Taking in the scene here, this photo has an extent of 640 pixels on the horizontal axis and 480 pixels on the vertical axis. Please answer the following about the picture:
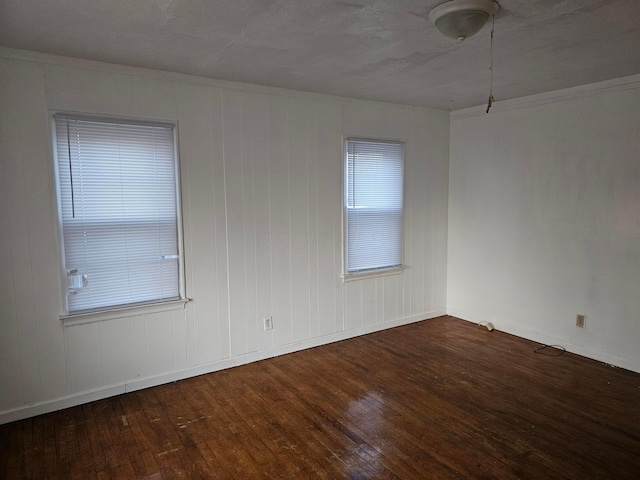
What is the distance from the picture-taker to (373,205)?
173 inches

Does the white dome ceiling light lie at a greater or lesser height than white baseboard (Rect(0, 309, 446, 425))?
greater

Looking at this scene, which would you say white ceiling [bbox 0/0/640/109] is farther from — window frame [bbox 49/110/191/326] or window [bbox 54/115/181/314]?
window [bbox 54/115/181/314]

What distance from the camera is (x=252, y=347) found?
3781 mm

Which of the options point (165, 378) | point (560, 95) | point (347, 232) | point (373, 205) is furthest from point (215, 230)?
point (560, 95)

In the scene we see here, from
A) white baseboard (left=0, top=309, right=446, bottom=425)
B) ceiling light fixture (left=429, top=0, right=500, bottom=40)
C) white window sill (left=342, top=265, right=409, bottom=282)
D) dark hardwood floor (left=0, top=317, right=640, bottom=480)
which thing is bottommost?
dark hardwood floor (left=0, top=317, right=640, bottom=480)

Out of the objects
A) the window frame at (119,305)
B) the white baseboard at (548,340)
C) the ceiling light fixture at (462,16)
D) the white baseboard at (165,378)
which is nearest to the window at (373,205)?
the white baseboard at (165,378)

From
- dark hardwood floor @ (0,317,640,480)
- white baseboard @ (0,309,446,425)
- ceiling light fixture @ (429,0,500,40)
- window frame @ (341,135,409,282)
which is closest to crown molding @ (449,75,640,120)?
window frame @ (341,135,409,282)

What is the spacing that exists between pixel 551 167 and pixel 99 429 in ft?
14.1

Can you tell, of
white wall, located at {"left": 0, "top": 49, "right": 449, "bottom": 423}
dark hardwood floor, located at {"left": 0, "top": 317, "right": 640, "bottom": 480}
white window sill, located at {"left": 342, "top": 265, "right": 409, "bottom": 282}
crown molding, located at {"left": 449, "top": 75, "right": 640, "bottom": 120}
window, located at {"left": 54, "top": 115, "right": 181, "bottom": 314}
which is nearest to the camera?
dark hardwood floor, located at {"left": 0, "top": 317, "right": 640, "bottom": 480}

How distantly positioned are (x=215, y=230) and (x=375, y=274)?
182 centimetres

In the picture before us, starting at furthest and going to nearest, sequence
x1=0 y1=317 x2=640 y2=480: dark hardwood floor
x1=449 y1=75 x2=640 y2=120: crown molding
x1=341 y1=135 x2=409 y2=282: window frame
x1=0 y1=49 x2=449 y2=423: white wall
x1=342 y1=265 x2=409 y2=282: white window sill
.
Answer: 1. x1=342 y1=265 x2=409 y2=282: white window sill
2. x1=341 y1=135 x2=409 y2=282: window frame
3. x1=449 y1=75 x2=640 y2=120: crown molding
4. x1=0 y1=49 x2=449 y2=423: white wall
5. x1=0 y1=317 x2=640 y2=480: dark hardwood floor

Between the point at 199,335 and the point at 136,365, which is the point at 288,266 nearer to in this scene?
the point at 199,335

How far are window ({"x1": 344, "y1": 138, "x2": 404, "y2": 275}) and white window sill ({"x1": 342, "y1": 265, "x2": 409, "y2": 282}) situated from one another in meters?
0.03

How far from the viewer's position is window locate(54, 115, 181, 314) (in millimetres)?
2934
